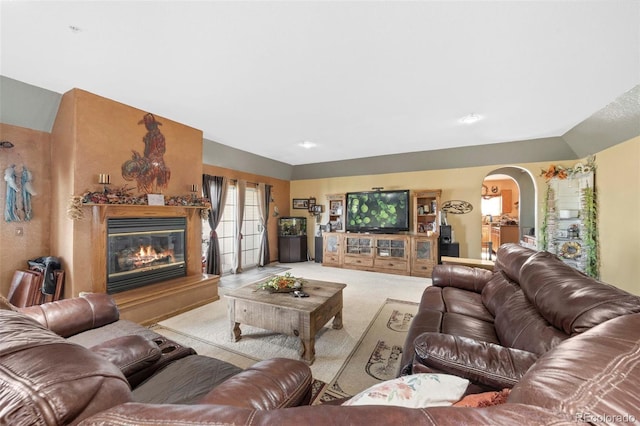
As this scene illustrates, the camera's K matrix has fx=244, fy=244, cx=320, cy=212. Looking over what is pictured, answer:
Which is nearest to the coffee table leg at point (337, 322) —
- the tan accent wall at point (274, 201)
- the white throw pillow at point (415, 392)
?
the white throw pillow at point (415, 392)

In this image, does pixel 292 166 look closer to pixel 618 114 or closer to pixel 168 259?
pixel 168 259

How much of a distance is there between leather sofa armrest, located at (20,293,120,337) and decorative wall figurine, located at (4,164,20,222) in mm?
1748

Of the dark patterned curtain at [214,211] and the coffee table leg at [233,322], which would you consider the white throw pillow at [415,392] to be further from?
the dark patterned curtain at [214,211]

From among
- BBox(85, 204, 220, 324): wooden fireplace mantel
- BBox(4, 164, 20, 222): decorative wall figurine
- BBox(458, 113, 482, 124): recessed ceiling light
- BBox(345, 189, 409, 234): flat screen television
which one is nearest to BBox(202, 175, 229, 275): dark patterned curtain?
BBox(85, 204, 220, 324): wooden fireplace mantel

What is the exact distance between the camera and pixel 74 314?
1.69 meters

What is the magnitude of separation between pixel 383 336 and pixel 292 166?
538 centimetres

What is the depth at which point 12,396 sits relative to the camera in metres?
0.50

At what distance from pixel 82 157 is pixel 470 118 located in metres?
4.93

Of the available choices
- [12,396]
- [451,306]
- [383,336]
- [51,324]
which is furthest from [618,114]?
[51,324]

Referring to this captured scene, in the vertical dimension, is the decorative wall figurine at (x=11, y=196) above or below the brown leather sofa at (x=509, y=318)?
above

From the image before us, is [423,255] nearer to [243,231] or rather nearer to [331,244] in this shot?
[331,244]

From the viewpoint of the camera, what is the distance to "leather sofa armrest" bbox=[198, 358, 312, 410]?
33.9 inches

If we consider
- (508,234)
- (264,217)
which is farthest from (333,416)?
(508,234)

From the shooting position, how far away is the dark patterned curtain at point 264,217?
6.15m
